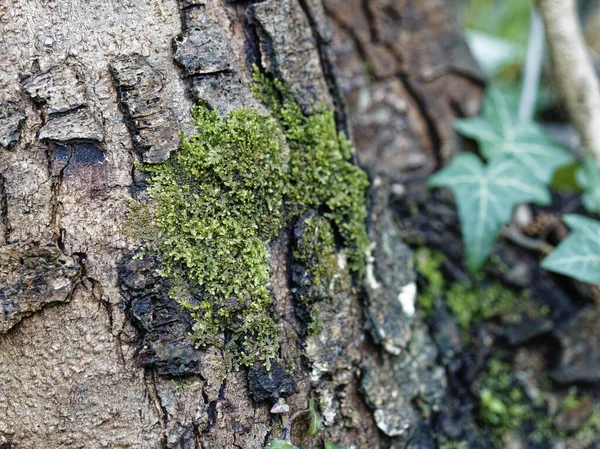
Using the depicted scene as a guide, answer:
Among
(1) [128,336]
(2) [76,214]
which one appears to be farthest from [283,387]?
(2) [76,214]

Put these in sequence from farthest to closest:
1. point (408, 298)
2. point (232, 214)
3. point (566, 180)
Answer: point (566, 180)
point (408, 298)
point (232, 214)

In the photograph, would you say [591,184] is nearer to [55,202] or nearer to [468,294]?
[468,294]

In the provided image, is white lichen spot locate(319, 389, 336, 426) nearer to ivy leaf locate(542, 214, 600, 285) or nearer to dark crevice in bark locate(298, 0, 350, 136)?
dark crevice in bark locate(298, 0, 350, 136)

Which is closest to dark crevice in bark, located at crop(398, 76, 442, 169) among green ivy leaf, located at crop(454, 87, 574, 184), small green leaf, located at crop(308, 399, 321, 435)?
green ivy leaf, located at crop(454, 87, 574, 184)

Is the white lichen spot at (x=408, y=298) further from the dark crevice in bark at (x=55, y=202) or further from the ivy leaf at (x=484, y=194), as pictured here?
the dark crevice in bark at (x=55, y=202)

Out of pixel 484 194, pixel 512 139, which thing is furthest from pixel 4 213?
pixel 512 139

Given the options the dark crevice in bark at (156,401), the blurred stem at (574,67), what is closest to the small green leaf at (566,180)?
the blurred stem at (574,67)

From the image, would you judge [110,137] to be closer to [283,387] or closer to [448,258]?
[283,387]
